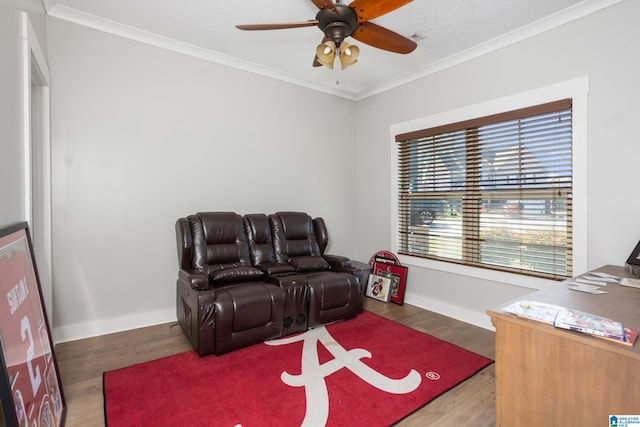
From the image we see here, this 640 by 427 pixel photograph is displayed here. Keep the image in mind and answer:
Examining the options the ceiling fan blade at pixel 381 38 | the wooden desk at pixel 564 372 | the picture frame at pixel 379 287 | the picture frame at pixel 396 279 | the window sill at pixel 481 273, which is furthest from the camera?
the picture frame at pixel 379 287

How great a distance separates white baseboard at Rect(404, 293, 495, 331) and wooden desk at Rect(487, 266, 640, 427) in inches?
67.7

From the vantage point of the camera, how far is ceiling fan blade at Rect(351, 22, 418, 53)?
2141 millimetres

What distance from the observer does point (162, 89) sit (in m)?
3.27

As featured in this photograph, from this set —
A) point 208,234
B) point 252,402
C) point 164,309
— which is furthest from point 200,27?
point 252,402

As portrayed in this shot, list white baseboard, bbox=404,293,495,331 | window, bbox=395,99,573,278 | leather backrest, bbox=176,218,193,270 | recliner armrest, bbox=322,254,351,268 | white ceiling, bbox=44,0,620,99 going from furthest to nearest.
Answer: recliner armrest, bbox=322,254,351,268, white baseboard, bbox=404,293,495,331, leather backrest, bbox=176,218,193,270, window, bbox=395,99,573,278, white ceiling, bbox=44,0,620,99

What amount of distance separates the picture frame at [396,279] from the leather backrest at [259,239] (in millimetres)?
1508

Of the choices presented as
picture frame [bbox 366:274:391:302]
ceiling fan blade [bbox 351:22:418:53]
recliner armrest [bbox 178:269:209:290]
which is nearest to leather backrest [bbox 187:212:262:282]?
recliner armrest [bbox 178:269:209:290]

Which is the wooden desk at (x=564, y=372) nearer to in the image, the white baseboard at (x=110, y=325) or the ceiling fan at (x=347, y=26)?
the ceiling fan at (x=347, y=26)

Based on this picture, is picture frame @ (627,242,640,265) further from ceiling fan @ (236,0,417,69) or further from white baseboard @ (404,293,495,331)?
ceiling fan @ (236,0,417,69)

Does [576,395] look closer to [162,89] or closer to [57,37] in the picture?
[162,89]

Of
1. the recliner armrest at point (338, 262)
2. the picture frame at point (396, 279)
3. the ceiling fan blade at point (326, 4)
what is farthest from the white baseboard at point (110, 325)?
the ceiling fan blade at point (326, 4)

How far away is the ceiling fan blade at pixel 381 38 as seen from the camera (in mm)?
2141

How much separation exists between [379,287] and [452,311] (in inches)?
35.8

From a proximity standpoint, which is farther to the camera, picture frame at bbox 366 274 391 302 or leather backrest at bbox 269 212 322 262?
picture frame at bbox 366 274 391 302
